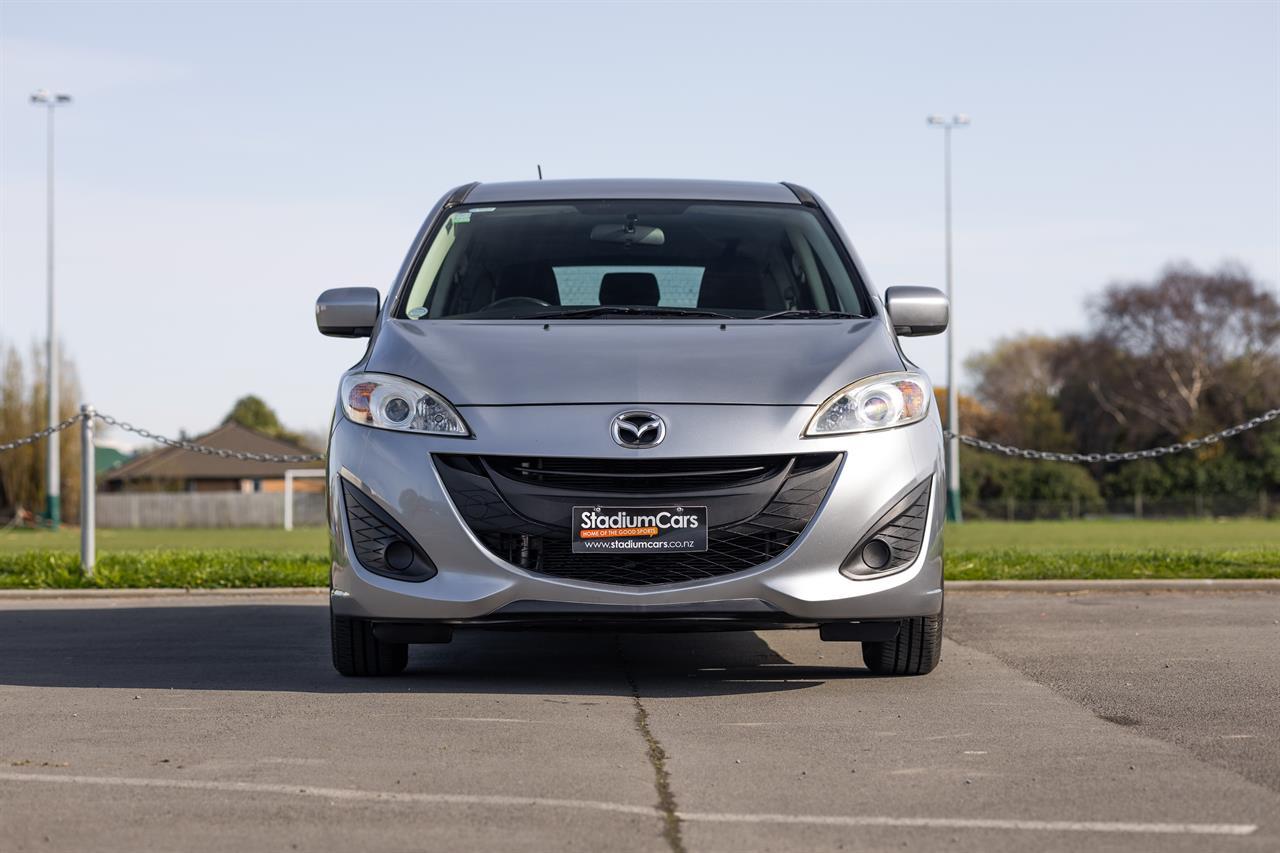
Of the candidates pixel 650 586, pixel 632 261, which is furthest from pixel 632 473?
pixel 632 261

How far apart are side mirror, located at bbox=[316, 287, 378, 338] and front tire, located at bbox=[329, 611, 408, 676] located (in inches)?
47.6

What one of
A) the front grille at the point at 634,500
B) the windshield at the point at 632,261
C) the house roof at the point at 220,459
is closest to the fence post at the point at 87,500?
the windshield at the point at 632,261

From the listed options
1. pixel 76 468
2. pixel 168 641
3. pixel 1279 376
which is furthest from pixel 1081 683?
pixel 1279 376

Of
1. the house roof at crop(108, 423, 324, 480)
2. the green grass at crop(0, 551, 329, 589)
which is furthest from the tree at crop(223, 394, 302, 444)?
the green grass at crop(0, 551, 329, 589)

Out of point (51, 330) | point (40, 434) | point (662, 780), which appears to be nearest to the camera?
point (662, 780)

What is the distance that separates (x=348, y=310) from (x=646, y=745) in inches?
103

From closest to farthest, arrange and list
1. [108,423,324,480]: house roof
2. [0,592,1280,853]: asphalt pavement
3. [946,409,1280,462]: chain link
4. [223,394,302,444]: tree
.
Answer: [0,592,1280,853]: asphalt pavement
[946,409,1280,462]: chain link
[108,423,324,480]: house roof
[223,394,302,444]: tree

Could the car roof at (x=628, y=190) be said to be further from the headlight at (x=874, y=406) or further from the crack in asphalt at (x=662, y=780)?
the crack in asphalt at (x=662, y=780)

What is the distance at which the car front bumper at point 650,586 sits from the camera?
5590 mm

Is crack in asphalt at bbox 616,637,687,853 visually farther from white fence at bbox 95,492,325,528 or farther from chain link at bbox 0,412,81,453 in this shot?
white fence at bbox 95,492,325,528

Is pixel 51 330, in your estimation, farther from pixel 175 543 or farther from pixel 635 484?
pixel 635 484

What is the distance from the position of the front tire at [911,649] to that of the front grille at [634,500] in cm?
79

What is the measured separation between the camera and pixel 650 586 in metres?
5.63

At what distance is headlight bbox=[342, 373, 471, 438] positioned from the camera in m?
5.71
